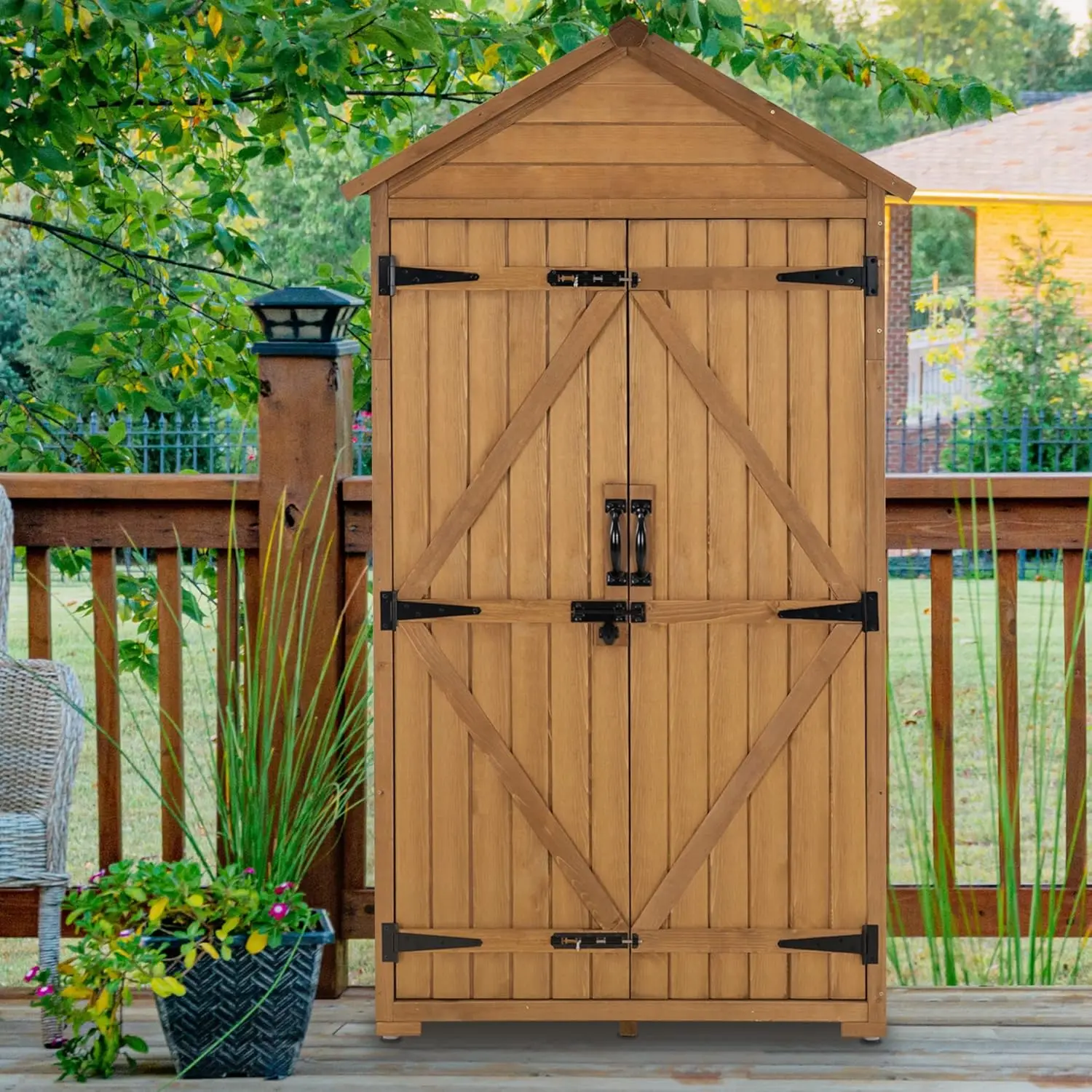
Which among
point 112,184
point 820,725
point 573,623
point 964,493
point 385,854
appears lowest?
point 385,854

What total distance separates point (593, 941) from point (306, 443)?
126cm

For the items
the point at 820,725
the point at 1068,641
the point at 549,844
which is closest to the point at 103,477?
the point at 549,844

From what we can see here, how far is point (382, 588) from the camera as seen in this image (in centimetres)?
295

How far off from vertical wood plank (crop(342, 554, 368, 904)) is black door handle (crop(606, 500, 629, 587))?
659 millimetres

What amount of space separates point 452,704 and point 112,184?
2.72 m

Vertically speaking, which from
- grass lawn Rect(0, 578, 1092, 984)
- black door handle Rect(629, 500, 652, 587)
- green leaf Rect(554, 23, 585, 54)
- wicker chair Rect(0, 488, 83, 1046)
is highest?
green leaf Rect(554, 23, 585, 54)

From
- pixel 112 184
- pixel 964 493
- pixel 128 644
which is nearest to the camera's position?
pixel 964 493

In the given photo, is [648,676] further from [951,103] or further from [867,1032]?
[951,103]

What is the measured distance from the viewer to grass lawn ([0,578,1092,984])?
5723 mm

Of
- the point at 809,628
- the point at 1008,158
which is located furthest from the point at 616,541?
the point at 1008,158

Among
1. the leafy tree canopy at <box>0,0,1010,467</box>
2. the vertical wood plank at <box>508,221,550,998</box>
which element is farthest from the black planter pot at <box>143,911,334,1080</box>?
the leafy tree canopy at <box>0,0,1010,467</box>

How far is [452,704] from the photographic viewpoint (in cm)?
297

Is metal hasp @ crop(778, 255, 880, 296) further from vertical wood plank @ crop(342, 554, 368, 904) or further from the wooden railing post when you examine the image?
vertical wood plank @ crop(342, 554, 368, 904)

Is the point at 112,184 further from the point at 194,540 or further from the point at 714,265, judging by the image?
the point at 714,265
